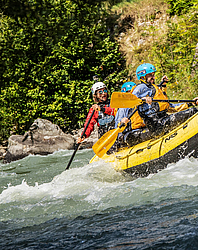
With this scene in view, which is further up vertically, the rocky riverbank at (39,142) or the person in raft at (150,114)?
the person in raft at (150,114)

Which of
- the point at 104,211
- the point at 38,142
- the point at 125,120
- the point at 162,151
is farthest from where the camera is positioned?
the point at 38,142

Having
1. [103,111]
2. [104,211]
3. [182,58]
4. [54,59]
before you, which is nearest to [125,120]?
[103,111]

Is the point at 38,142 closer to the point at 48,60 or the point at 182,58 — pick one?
the point at 48,60

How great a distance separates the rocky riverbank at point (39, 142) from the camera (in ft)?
30.4

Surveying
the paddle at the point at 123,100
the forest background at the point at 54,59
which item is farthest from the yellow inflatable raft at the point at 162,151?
the forest background at the point at 54,59

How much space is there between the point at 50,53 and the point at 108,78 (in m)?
2.35

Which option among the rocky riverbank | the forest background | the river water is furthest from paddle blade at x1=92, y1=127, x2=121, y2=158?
the forest background

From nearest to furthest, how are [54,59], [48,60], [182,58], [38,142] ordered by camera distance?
[182,58] < [38,142] < [48,60] < [54,59]

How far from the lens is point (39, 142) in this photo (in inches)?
378

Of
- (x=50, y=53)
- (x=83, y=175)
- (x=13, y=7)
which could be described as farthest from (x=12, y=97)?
(x=83, y=175)

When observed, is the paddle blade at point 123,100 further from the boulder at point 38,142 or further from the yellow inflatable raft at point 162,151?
the boulder at point 38,142

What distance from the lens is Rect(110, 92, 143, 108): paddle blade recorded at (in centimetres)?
453

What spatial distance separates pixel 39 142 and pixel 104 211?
257 inches

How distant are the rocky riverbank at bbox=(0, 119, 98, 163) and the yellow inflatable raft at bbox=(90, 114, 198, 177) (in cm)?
490
